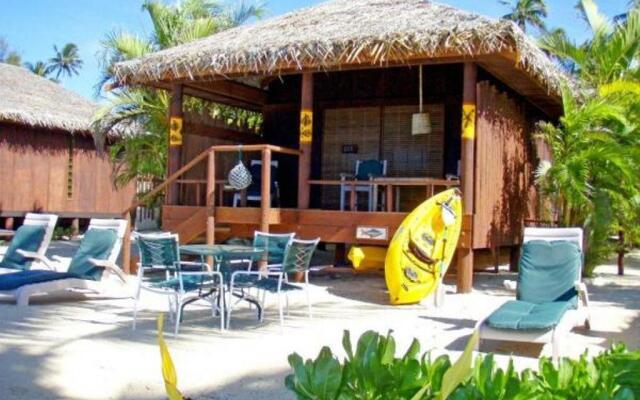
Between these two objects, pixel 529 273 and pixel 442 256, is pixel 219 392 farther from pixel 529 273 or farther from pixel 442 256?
pixel 442 256

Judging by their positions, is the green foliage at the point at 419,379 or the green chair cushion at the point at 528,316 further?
the green chair cushion at the point at 528,316

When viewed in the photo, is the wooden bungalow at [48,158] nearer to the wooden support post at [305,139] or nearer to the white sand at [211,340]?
the wooden support post at [305,139]

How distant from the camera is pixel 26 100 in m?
19.2

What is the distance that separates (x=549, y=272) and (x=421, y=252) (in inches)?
73.4

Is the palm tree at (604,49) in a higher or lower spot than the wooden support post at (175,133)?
higher

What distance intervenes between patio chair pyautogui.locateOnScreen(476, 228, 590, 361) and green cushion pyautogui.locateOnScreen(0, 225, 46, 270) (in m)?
6.15

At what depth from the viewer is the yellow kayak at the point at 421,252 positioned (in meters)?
8.62

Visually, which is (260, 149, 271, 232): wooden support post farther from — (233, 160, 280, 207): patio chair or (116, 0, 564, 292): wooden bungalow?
(233, 160, 280, 207): patio chair

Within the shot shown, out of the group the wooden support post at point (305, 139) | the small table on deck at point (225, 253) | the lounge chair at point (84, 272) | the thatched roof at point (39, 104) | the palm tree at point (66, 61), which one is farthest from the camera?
the palm tree at point (66, 61)

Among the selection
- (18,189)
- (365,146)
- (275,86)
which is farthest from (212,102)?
(18,189)

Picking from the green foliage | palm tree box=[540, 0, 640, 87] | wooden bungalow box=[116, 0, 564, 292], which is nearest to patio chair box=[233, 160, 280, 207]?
wooden bungalow box=[116, 0, 564, 292]

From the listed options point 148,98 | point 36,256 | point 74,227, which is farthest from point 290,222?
point 74,227

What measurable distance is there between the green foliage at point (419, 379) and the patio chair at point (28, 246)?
27.2 ft

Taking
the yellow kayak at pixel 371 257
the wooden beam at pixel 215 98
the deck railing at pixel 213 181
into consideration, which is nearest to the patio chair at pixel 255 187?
the deck railing at pixel 213 181
